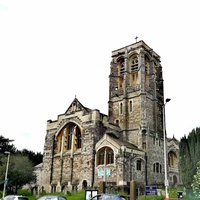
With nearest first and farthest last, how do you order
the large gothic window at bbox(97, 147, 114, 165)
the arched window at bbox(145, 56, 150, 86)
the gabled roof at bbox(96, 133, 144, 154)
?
the gabled roof at bbox(96, 133, 144, 154)
the large gothic window at bbox(97, 147, 114, 165)
the arched window at bbox(145, 56, 150, 86)

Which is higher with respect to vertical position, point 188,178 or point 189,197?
point 188,178

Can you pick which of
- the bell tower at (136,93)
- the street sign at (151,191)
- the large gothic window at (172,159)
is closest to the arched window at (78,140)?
the bell tower at (136,93)

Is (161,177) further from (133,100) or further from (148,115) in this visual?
(133,100)

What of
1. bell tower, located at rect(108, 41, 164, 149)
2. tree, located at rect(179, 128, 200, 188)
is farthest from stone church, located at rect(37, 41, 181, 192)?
tree, located at rect(179, 128, 200, 188)

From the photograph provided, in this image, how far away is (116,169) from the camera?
3816 centimetres

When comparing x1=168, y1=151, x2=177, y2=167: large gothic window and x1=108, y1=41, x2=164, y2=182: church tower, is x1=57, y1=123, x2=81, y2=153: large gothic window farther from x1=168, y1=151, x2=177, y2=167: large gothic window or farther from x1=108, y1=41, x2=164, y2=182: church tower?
x1=168, y1=151, x2=177, y2=167: large gothic window

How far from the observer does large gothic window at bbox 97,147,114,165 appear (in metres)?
39.9

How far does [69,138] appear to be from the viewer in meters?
47.8

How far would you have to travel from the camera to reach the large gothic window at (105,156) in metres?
39.9

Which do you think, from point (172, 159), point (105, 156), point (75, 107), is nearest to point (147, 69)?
point (75, 107)

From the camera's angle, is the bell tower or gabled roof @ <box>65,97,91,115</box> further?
the bell tower

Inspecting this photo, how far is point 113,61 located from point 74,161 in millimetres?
20440

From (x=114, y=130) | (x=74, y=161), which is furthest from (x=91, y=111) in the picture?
(x=74, y=161)

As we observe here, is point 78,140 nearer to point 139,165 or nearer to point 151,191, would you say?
point 139,165
